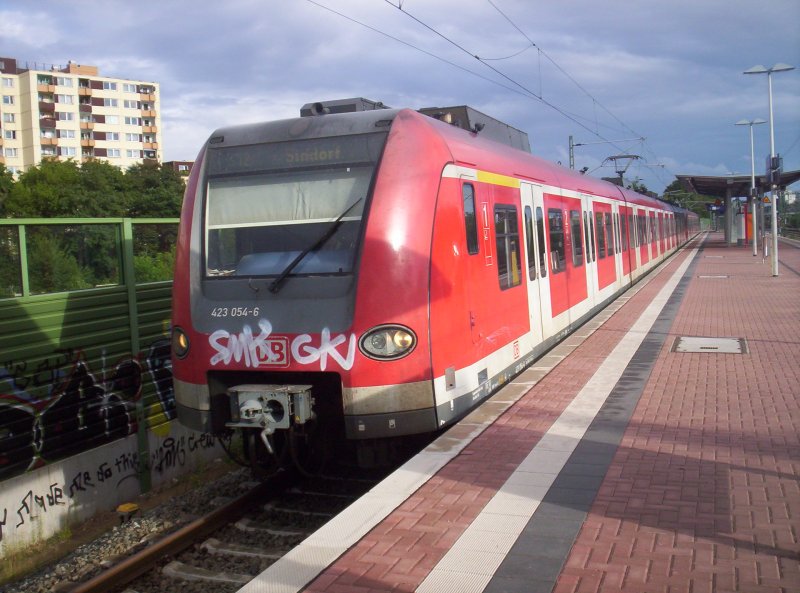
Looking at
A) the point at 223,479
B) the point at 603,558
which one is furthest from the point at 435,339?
the point at 223,479

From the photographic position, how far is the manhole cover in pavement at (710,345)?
1120 cm

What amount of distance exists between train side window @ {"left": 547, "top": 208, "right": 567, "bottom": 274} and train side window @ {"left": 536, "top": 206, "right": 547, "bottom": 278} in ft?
1.57

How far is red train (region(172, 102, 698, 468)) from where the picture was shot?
6176 mm

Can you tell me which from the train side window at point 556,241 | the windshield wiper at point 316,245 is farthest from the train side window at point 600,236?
the windshield wiper at point 316,245

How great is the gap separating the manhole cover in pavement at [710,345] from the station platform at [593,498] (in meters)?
1.20

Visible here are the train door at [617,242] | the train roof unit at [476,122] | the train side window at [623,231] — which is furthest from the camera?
the train side window at [623,231]

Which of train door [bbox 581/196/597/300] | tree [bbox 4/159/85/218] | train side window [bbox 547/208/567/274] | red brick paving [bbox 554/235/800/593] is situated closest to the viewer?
red brick paving [bbox 554/235/800/593]

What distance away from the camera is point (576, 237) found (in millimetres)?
13391

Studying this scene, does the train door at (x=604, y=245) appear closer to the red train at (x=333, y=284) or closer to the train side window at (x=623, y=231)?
the train side window at (x=623, y=231)

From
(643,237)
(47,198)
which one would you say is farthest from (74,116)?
(643,237)

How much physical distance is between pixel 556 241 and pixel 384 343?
589cm

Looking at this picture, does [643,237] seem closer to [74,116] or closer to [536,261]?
[536,261]

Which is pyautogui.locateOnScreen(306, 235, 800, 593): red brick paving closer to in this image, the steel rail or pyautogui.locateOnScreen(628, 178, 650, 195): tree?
the steel rail

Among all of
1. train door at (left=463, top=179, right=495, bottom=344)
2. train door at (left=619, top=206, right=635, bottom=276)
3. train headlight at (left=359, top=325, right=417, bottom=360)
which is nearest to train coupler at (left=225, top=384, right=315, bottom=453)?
train headlight at (left=359, top=325, right=417, bottom=360)
